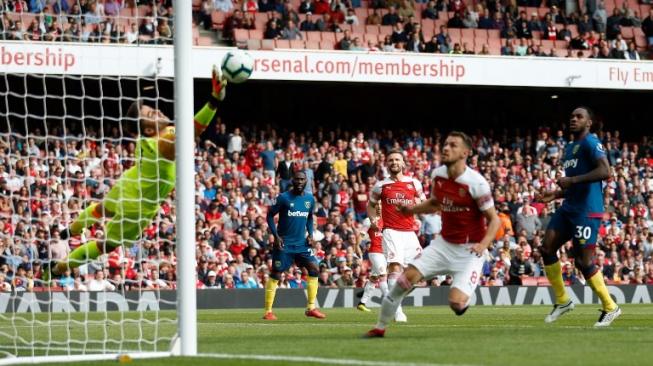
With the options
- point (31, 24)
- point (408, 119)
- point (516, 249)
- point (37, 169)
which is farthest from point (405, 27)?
point (37, 169)

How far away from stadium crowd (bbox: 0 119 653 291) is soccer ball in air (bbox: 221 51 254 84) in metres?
8.29

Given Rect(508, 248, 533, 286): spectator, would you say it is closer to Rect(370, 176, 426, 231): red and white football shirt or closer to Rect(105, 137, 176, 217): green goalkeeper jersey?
Rect(370, 176, 426, 231): red and white football shirt

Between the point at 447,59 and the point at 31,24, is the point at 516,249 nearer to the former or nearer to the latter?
the point at 447,59

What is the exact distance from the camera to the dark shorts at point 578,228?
13914 millimetres

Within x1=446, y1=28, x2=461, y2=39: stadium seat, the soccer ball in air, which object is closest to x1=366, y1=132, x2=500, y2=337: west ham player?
the soccer ball in air

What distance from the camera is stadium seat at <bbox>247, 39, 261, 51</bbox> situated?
2981 cm

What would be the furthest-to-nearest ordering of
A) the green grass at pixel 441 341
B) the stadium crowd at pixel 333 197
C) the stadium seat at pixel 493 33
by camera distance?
the stadium seat at pixel 493 33, the stadium crowd at pixel 333 197, the green grass at pixel 441 341

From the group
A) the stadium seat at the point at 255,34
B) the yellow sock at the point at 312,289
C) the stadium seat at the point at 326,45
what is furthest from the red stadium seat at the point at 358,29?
the yellow sock at the point at 312,289

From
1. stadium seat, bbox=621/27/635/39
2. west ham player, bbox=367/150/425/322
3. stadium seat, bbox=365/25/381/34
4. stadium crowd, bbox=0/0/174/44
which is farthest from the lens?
stadium seat, bbox=621/27/635/39

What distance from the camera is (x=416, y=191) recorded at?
16984mm

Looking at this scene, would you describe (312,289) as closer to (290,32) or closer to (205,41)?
(205,41)

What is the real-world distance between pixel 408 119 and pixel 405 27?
13.8ft

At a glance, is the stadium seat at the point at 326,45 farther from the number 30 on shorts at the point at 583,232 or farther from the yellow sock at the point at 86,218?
the yellow sock at the point at 86,218

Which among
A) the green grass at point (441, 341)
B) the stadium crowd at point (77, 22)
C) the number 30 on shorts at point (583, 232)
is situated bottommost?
the green grass at point (441, 341)
